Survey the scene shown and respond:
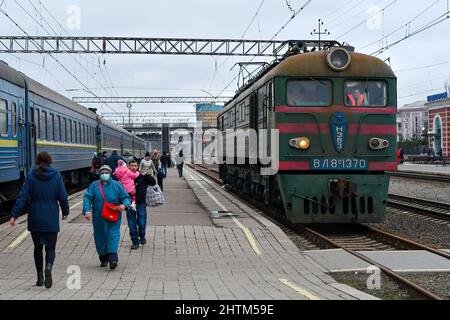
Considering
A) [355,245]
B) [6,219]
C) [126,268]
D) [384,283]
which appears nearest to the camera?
[384,283]

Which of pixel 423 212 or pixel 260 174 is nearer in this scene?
pixel 260 174

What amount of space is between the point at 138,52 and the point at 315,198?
20.9 metres

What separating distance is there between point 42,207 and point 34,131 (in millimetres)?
9823

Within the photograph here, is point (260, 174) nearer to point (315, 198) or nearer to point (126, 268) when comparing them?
point (315, 198)

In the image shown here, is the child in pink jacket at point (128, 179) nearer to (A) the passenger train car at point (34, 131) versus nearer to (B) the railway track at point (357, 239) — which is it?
(B) the railway track at point (357, 239)

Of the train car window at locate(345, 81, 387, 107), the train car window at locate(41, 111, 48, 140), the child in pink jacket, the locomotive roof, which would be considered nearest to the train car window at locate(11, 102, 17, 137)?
the train car window at locate(41, 111, 48, 140)

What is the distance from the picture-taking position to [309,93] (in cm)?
1337

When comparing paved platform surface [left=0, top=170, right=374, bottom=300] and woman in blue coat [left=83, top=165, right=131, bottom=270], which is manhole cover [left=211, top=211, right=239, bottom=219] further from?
woman in blue coat [left=83, top=165, right=131, bottom=270]

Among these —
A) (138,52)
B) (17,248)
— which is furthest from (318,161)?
(138,52)

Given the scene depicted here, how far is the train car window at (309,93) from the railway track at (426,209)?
463 centimetres

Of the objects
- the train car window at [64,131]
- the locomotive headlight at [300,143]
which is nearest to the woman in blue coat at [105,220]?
the locomotive headlight at [300,143]

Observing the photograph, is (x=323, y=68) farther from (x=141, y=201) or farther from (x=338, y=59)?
(x=141, y=201)

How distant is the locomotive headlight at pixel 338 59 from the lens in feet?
43.8

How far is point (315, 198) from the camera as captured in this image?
13008 mm
